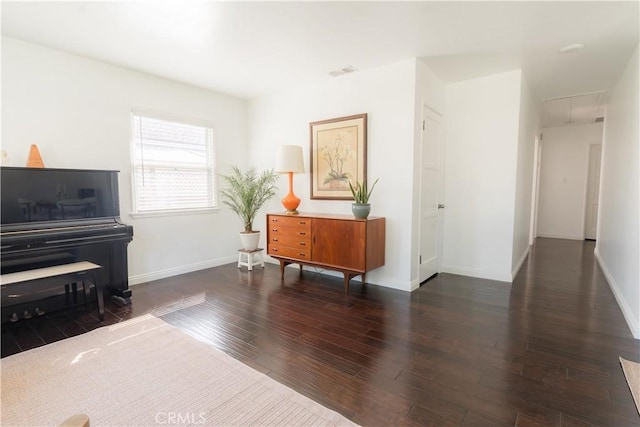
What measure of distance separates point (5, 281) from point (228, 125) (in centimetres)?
322

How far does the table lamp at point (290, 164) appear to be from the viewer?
13.3ft

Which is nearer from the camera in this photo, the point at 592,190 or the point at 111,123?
the point at 111,123

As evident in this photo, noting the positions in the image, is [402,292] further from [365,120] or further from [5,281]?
[5,281]

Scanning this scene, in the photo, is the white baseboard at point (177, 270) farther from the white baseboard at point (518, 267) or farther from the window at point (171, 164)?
the white baseboard at point (518, 267)

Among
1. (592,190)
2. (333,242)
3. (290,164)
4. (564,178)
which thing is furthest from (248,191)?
(592,190)

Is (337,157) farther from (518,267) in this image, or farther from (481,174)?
(518,267)

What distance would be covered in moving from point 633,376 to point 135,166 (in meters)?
4.79

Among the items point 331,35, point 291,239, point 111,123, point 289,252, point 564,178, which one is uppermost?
point 331,35

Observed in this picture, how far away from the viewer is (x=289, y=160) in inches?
160

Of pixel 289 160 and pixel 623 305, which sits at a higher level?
pixel 289 160

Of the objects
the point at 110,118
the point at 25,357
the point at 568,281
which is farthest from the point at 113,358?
the point at 568,281

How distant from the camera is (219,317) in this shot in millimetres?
2850

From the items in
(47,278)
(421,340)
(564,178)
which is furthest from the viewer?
(564,178)

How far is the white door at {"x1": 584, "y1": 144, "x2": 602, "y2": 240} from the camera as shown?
681 cm
